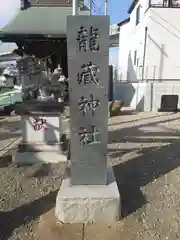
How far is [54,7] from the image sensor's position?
7707mm

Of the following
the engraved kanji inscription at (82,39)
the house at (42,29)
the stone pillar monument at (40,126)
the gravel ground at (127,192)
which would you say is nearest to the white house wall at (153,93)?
the gravel ground at (127,192)

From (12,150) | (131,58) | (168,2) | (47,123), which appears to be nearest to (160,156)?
(47,123)

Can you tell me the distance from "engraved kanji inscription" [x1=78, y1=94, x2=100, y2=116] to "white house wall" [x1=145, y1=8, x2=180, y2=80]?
1163cm

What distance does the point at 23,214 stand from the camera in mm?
3873

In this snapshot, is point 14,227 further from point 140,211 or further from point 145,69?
point 145,69

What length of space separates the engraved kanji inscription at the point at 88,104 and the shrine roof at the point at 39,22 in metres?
3.26

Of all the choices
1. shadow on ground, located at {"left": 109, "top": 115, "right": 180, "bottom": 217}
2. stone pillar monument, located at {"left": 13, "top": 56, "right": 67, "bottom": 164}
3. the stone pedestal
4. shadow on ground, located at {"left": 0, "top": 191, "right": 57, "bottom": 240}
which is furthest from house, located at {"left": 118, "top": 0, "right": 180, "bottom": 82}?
shadow on ground, located at {"left": 0, "top": 191, "right": 57, "bottom": 240}

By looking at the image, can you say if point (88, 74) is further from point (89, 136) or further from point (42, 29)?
point (42, 29)

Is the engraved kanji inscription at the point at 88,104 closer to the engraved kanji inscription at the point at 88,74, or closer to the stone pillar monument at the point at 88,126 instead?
the stone pillar monument at the point at 88,126

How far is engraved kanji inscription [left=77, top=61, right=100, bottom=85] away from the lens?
12.2 ft

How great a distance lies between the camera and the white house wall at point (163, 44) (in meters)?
14.4

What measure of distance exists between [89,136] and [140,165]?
2268mm

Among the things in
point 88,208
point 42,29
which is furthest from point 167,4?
point 88,208

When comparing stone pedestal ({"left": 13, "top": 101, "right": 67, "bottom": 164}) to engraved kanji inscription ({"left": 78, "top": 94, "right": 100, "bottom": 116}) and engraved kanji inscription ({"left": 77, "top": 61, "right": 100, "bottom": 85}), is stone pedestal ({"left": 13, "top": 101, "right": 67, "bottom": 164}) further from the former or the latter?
engraved kanji inscription ({"left": 77, "top": 61, "right": 100, "bottom": 85})
